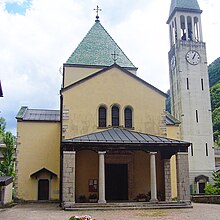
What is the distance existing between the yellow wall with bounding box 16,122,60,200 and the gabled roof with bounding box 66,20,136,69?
254 inches

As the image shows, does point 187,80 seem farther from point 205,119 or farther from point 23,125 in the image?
point 23,125

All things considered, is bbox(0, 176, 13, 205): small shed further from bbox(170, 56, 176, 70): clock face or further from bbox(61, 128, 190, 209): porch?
bbox(170, 56, 176, 70): clock face

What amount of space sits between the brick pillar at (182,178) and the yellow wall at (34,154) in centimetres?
959

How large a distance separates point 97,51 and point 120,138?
1144 centimetres

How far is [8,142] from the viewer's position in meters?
34.3

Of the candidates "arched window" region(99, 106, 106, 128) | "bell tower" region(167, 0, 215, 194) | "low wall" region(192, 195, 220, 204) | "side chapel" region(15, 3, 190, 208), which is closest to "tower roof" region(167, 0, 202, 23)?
"bell tower" region(167, 0, 215, 194)

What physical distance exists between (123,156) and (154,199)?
14.0ft

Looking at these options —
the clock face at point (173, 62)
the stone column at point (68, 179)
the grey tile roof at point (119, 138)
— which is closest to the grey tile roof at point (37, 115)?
the grey tile roof at point (119, 138)

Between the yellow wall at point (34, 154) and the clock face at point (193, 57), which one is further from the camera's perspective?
the clock face at point (193, 57)

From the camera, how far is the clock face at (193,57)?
3774 cm

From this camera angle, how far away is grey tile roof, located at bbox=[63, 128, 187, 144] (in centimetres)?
1917

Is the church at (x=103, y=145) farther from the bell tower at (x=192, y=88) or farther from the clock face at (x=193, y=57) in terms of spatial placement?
the clock face at (x=193, y=57)

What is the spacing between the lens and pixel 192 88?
3688 centimetres

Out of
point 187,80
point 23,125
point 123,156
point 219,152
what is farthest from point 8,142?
point 219,152
